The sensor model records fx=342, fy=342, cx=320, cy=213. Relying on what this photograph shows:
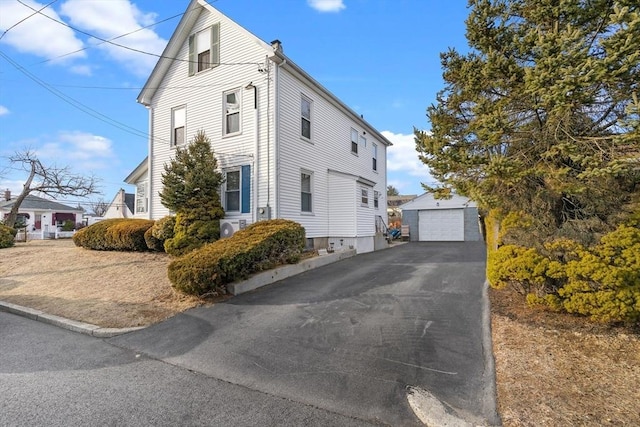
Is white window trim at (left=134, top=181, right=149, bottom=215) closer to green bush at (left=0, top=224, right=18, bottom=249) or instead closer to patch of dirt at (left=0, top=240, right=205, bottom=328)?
patch of dirt at (left=0, top=240, right=205, bottom=328)

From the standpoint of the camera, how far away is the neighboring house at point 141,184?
15117 mm

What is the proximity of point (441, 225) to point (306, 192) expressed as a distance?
1237 cm

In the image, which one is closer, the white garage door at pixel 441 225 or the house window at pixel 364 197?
the house window at pixel 364 197

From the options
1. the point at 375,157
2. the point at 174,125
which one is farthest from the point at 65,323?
the point at 375,157

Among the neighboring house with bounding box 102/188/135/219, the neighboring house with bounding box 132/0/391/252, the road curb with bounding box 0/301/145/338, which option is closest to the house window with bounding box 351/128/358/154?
the neighboring house with bounding box 132/0/391/252

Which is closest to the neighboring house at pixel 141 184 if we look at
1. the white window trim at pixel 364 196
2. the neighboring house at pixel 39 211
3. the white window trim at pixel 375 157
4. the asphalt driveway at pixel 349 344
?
the white window trim at pixel 364 196

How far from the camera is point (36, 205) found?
3603 centimetres

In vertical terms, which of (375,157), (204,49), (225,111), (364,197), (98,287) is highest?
(204,49)

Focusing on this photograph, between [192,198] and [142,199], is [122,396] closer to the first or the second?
[192,198]

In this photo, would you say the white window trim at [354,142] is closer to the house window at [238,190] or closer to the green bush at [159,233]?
the house window at [238,190]

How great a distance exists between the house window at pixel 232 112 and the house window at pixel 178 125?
224cm

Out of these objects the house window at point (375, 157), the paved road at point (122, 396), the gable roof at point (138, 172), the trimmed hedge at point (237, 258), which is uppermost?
the house window at point (375, 157)

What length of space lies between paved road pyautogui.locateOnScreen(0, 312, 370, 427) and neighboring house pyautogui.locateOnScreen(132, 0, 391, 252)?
22.1 ft

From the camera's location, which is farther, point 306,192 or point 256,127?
point 306,192
